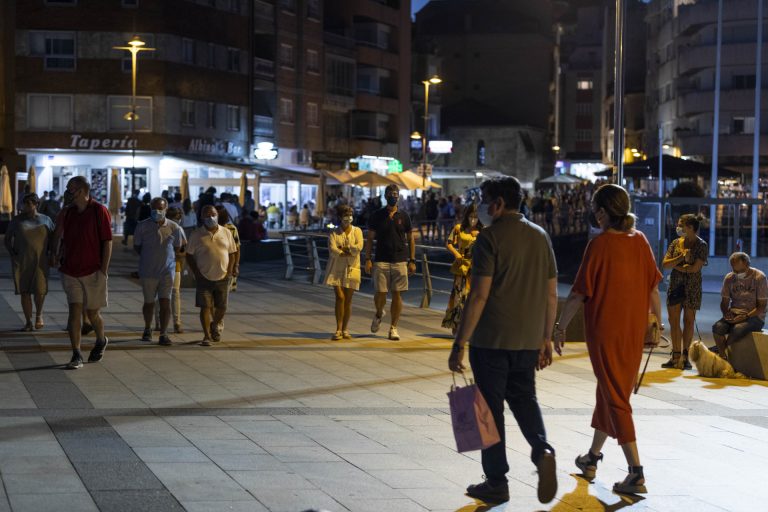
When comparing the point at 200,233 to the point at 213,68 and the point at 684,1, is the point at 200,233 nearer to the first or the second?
the point at 213,68

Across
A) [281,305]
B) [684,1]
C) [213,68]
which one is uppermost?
[684,1]

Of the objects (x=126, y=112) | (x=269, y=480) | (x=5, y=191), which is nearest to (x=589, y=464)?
(x=269, y=480)

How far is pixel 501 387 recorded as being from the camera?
23.3 feet

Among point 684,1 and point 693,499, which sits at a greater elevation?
point 684,1

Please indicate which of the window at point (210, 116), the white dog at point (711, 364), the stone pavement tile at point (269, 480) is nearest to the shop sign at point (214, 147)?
the window at point (210, 116)

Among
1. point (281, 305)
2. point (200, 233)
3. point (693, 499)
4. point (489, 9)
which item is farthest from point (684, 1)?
point (693, 499)

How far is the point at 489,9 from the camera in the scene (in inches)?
4402

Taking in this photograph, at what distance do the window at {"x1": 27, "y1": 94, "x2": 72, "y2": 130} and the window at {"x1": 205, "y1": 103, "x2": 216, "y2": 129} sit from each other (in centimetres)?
658

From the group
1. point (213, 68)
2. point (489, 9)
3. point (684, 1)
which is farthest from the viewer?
point (489, 9)

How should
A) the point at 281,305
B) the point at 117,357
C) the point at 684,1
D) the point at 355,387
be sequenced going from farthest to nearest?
the point at 684,1, the point at 281,305, the point at 117,357, the point at 355,387

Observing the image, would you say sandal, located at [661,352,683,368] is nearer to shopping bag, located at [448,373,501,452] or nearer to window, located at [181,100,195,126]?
shopping bag, located at [448,373,501,452]

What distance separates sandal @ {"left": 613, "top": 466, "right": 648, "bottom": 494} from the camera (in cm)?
741

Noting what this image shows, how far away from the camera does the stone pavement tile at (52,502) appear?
6551 mm

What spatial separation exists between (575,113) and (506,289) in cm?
13546
